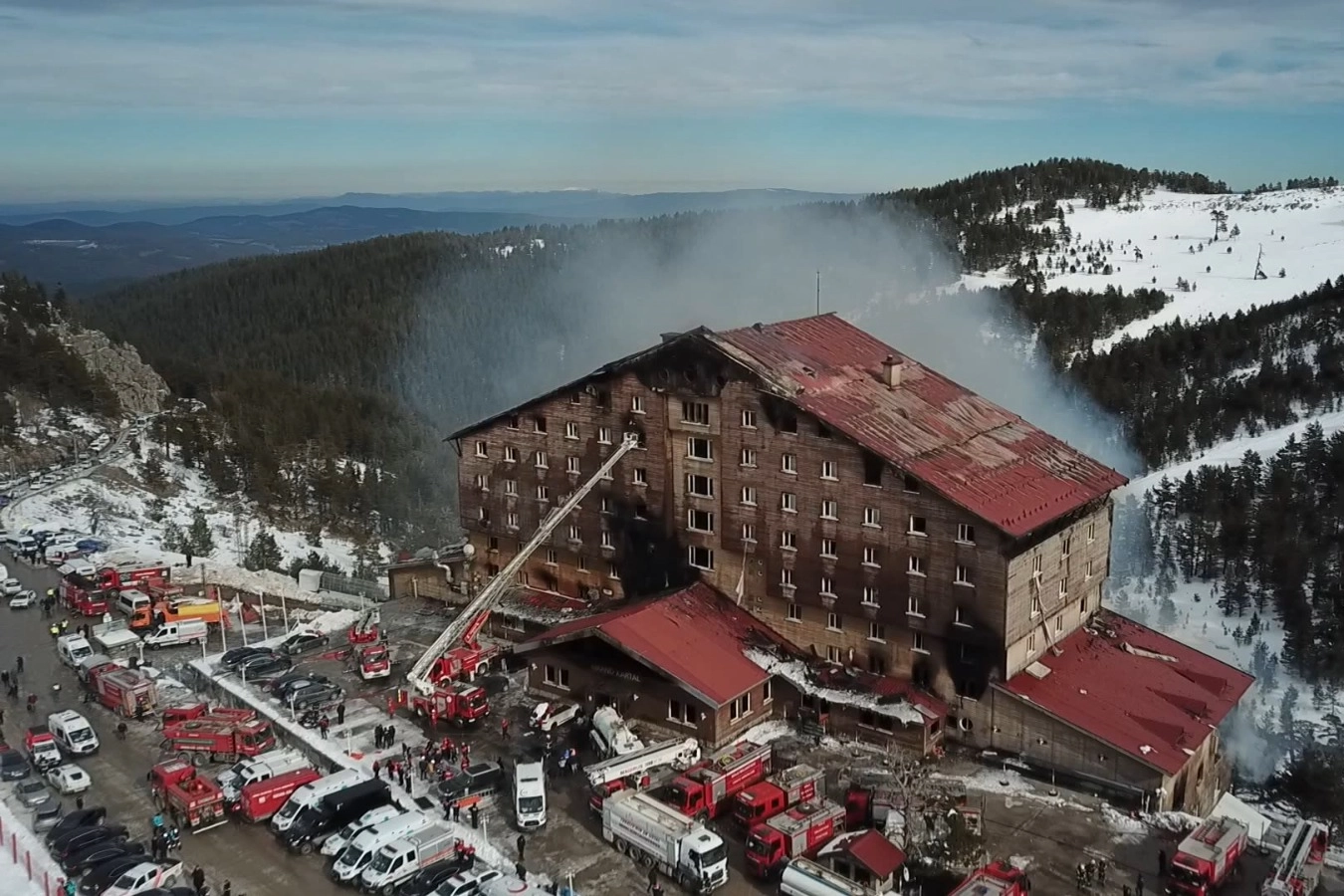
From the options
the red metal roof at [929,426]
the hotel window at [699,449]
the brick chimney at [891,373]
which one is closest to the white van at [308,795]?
the hotel window at [699,449]

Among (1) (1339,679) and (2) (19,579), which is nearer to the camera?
(2) (19,579)

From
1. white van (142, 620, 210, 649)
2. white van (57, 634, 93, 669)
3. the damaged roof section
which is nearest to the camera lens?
the damaged roof section

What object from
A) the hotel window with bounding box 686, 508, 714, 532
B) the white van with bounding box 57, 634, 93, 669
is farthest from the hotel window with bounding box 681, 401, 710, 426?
the white van with bounding box 57, 634, 93, 669

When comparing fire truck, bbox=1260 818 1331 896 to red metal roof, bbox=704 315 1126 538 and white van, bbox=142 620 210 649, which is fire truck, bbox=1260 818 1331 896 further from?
white van, bbox=142 620 210 649

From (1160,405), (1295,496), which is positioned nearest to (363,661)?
(1295,496)

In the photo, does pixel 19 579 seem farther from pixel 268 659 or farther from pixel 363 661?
pixel 363 661
